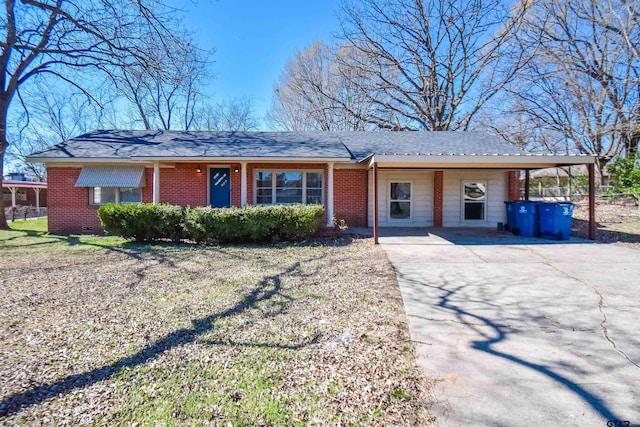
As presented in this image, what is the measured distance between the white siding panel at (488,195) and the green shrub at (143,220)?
31.2ft

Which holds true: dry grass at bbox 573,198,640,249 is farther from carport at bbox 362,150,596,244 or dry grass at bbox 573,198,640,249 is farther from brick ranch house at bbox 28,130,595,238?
brick ranch house at bbox 28,130,595,238

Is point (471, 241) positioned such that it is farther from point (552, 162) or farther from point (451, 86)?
point (451, 86)

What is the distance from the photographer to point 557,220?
9.20m

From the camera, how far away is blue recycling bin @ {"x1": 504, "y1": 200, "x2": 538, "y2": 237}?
9.78 m

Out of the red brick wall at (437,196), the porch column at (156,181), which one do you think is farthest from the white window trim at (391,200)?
the porch column at (156,181)

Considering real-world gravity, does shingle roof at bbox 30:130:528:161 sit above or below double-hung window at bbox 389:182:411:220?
above

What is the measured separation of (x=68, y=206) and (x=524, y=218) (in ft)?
51.6

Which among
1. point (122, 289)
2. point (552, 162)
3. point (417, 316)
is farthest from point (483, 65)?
point (122, 289)

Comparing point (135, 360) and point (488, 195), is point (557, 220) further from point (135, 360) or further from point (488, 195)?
point (135, 360)

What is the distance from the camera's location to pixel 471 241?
29.3 ft

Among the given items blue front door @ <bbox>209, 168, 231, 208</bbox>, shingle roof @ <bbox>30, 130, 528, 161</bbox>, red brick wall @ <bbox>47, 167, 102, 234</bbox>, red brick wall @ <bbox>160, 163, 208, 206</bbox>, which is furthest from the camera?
blue front door @ <bbox>209, 168, 231, 208</bbox>

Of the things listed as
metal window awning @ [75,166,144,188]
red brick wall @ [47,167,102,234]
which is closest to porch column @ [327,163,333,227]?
metal window awning @ [75,166,144,188]

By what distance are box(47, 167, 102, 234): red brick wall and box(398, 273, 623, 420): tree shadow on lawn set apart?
11.7m

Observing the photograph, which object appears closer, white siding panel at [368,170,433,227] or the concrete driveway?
the concrete driveway
